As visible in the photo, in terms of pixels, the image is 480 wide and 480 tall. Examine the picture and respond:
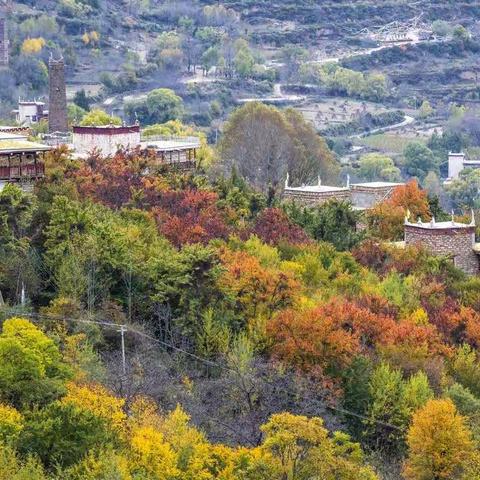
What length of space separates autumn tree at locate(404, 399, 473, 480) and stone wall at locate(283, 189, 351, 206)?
65.4 ft

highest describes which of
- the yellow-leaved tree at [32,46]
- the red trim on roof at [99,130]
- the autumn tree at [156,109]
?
the red trim on roof at [99,130]

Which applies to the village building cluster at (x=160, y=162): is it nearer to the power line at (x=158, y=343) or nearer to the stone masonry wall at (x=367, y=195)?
the stone masonry wall at (x=367, y=195)

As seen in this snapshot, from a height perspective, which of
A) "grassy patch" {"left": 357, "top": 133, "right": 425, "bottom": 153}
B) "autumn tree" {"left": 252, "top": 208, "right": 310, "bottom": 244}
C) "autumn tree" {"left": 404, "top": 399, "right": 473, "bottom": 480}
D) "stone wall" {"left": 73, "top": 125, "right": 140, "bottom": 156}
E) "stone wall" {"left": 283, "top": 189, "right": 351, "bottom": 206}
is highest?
"stone wall" {"left": 73, "top": 125, "right": 140, "bottom": 156}

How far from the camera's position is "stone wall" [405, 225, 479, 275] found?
46.5 metres

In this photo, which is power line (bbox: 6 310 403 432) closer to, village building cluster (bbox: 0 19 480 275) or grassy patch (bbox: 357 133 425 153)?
village building cluster (bbox: 0 19 480 275)

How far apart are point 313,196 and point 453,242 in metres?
7.28

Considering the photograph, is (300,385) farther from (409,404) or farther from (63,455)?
(63,455)

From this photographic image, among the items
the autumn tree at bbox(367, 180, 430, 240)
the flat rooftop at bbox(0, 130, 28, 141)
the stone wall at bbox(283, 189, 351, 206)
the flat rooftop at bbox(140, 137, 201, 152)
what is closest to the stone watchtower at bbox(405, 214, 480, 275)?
the autumn tree at bbox(367, 180, 430, 240)

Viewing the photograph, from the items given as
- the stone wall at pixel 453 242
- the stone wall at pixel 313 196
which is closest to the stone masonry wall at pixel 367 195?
the stone wall at pixel 313 196

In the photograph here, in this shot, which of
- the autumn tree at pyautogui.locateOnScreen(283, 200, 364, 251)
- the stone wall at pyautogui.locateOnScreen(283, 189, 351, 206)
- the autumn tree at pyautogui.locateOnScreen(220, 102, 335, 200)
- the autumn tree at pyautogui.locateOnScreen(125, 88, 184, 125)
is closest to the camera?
the autumn tree at pyautogui.locateOnScreen(283, 200, 364, 251)

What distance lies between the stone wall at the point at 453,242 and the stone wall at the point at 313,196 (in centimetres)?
582

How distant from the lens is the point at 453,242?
46.5m

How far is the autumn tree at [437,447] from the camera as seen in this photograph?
32312 millimetres

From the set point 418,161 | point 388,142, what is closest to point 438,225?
point 418,161
